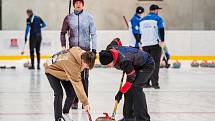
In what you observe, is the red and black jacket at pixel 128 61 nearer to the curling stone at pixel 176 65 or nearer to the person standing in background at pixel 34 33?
the person standing in background at pixel 34 33

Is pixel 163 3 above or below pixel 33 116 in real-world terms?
above

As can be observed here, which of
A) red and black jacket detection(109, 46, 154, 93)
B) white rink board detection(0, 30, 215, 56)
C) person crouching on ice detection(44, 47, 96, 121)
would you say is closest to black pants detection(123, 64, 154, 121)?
red and black jacket detection(109, 46, 154, 93)

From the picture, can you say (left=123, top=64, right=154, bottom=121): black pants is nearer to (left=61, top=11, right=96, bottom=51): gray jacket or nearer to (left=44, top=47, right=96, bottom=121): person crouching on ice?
(left=44, top=47, right=96, bottom=121): person crouching on ice

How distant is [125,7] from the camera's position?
22703 mm

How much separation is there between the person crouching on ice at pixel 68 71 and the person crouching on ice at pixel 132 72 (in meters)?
0.27

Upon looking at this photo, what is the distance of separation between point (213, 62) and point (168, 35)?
75.5 inches

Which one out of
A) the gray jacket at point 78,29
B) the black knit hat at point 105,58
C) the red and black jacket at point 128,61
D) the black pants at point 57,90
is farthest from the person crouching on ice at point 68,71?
the gray jacket at point 78,29

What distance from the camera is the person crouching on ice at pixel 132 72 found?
6.83 metres

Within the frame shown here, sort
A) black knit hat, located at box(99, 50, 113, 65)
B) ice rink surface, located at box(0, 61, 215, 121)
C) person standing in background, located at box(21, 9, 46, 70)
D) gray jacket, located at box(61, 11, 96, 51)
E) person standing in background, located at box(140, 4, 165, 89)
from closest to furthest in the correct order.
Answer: black knit hat, located at box(99, 50, 113, 65), ice rink surface, located at box(0, 61, 215, 121), gray jacket, located at box(61, 11, 96, 51), person standing in background, located at box(140, 4, 165, 89), person standing in background, located at box(21, 9, 46, 70)

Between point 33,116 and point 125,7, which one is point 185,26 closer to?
point 125,7

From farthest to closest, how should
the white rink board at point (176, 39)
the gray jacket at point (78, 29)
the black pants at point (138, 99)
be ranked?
the white rink board at point (176, 39), the gray jacket at point (78, 29), the black pants at point (138, 99)

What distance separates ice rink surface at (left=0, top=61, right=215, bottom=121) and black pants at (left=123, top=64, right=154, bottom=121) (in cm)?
47

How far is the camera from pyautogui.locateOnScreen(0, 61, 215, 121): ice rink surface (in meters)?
8.38

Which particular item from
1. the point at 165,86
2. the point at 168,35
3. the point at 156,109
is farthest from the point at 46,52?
the point at 156,109
